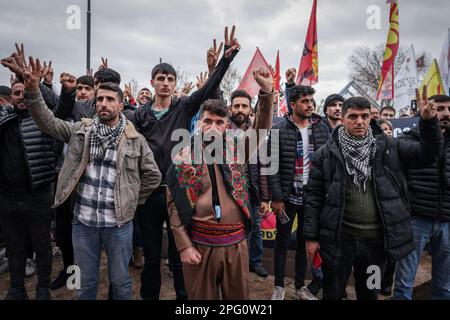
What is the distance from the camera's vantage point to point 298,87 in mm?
3293

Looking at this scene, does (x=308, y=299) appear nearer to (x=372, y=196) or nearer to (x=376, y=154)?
(x=372, y=196)

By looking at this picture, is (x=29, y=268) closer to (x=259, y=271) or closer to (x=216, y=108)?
(x=259, y=271)

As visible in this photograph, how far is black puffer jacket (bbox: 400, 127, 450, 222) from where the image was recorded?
265 cm

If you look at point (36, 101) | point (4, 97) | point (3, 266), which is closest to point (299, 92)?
point (36, 101)

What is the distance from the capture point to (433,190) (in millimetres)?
2682

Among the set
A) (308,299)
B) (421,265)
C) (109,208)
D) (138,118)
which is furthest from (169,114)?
(421,265)

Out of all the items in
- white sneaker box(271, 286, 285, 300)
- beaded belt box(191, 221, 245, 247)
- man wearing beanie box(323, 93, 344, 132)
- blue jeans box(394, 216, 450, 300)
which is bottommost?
white sneaker box(271, 286, 285, 300)

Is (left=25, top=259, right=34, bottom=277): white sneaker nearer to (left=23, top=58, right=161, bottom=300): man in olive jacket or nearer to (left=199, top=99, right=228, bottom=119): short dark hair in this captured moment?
(left=23, top=58, right=161, bottom=300): man in olive jacket

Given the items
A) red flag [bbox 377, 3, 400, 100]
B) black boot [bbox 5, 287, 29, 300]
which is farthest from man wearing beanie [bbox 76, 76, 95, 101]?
red flag [bbox 377, 3, 400, 100]

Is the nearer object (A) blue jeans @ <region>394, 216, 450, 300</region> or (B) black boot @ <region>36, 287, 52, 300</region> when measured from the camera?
(A) blue jeans @ <region>394, 216, 450, 300</region>

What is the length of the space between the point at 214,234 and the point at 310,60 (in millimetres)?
7214

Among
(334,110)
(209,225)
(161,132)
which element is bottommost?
(209,225)

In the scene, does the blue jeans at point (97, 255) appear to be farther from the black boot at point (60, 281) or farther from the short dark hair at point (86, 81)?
the short dark hair at point (86, 81)
